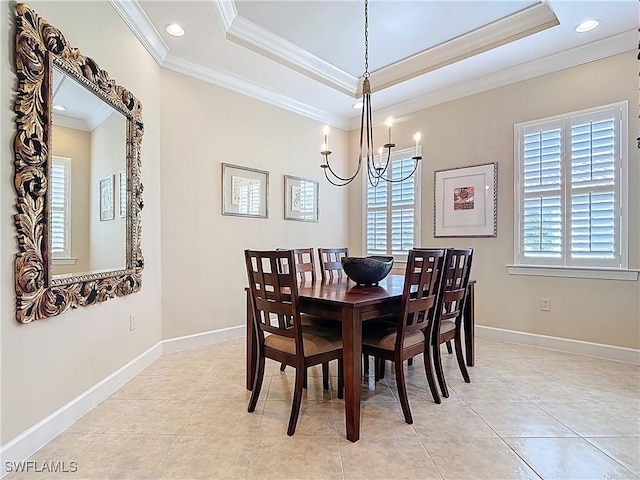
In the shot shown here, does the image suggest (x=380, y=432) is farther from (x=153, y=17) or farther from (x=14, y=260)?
(x=153, y=17)

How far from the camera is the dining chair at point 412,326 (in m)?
2.07

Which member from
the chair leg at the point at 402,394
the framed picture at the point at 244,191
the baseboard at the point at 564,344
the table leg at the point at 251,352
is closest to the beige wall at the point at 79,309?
the framed picture at the point at 244,191

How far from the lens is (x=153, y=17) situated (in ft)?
9.12

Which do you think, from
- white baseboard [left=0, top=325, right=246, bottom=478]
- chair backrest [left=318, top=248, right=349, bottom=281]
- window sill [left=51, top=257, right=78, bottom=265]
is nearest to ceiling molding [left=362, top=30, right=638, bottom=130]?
chair backrest [left=318, top=248, right=349, bottom=281]

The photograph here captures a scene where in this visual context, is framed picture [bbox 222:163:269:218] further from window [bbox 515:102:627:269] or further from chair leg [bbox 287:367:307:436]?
window [bbox 515:102:627:269]

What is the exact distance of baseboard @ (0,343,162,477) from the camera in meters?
1.66

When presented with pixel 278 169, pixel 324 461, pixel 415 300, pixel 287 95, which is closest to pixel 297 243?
pixel 278 169

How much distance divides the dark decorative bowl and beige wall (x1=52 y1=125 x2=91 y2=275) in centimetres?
171

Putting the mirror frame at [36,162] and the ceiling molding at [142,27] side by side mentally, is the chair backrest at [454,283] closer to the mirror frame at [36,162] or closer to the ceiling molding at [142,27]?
the mirror frame at [36,162]

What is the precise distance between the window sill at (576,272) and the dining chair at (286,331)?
2.46 metres

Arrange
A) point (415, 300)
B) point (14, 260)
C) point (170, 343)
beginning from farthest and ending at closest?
point (170, 343)
point (415, 300)
point (14, 260)

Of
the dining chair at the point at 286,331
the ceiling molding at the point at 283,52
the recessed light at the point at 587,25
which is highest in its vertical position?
the ceiling molding at the point at 283,52

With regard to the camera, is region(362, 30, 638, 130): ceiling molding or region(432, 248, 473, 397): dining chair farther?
region(362, 30, 638, 130): ceiling molding

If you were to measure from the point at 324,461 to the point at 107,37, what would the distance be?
2965 mm
